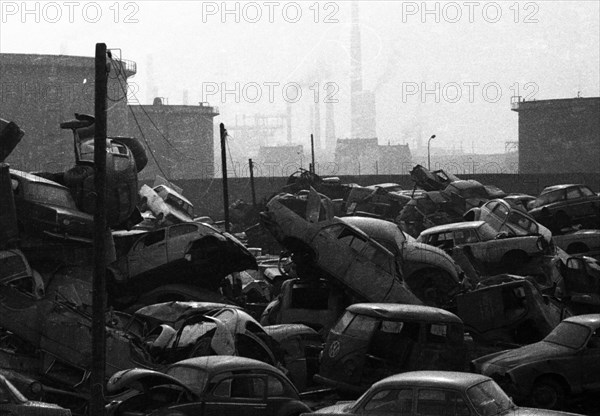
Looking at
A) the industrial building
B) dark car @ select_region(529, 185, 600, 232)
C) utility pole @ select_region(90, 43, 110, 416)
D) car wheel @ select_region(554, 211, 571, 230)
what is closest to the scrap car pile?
utility pole @ select_region(90, 43, 110, 416)

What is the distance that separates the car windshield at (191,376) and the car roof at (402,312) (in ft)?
11.4

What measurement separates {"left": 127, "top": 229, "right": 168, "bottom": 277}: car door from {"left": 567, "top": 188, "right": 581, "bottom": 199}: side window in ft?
52.0

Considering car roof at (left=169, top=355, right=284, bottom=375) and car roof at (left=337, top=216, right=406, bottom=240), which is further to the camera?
car roof at (left=337, top=216, right=406, bottom=240)

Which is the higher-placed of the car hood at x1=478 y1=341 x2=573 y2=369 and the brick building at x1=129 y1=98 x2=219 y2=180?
the brick building at x1=129 y1=98 x2=219 y2=180

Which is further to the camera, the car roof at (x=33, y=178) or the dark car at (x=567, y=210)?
the dark car at (x=567, y=210)

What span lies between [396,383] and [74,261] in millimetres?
10816

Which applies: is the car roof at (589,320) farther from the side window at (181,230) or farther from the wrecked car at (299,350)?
the side window at (181,230)

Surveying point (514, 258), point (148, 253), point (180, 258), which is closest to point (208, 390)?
point (180, 258)

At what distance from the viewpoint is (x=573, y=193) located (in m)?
32.4

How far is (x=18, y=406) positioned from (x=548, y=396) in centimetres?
760

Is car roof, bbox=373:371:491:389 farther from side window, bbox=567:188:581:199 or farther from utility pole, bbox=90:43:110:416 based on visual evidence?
side window, bbox=567:188:581:199

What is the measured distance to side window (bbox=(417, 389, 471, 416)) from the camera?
1084cm

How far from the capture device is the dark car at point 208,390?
38.5ft

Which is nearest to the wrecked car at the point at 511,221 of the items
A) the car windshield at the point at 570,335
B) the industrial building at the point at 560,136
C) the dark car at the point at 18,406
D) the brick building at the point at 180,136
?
the car windshield at the point at 570,335
